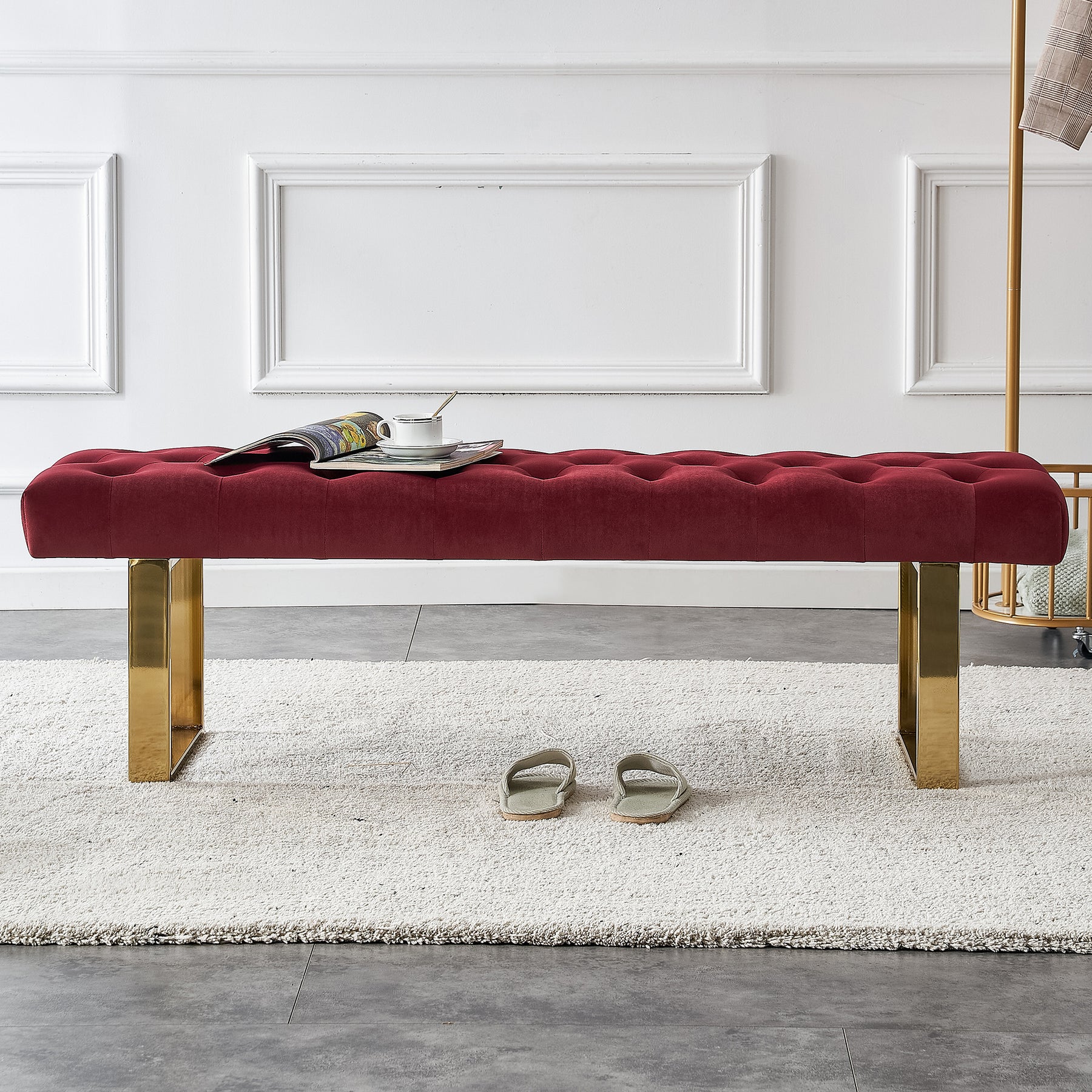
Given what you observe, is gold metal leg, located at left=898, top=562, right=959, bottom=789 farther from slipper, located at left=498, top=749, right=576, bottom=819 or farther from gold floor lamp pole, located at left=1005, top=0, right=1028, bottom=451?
gold floor lamp pole, located at left=1005, top=0, right=1028, bottom=451

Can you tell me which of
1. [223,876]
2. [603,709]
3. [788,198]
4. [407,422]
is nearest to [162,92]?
[788,198]

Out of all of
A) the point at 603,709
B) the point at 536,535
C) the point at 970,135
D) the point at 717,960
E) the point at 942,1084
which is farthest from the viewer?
the point at 970,135

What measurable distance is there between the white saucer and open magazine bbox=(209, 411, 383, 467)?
69mm

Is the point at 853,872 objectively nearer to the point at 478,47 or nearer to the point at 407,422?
the point at 407,422

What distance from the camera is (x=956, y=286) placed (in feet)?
9.84

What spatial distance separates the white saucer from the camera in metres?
1.60

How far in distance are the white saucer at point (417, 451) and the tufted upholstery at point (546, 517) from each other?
44 mm

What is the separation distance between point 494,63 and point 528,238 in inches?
17.5

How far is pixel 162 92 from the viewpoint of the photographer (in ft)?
9.81

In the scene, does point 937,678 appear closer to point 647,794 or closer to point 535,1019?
point 647,794

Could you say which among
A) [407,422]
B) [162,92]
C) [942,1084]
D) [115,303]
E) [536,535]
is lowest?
[942,1084]

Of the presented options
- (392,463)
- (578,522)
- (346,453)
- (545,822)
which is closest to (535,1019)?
(545,822)

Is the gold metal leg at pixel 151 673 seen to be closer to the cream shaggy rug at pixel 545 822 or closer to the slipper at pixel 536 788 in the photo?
the cream shaggy rug at pixel 545 822

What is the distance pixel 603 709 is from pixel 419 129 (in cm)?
174
